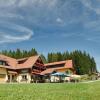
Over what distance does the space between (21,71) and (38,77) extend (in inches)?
236

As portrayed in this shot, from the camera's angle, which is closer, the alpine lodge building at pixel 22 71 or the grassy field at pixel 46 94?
the grassy field at pixel 46 94

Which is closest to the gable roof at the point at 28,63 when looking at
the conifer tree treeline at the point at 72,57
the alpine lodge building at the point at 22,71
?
the alpine lodge building at the point at 22,71

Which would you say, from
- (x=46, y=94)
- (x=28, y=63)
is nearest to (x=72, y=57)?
(x=28, y=63)

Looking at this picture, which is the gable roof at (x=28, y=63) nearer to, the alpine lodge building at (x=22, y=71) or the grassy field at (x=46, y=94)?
the alpine lodge building at (x=22, y=71)

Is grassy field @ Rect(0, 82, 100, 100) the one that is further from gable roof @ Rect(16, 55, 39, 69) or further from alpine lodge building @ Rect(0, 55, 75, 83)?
gable roof @ Rect(16, 55, 39, 69)

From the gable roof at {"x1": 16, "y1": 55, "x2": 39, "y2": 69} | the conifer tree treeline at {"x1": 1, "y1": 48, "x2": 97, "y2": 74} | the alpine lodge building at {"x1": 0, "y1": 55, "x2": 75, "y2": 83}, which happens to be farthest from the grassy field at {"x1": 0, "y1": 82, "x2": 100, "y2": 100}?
the conifer tree treeline at {"x1": 1, "y1": 48, "x2": 97, "y2": 74}

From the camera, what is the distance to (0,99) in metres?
12.8

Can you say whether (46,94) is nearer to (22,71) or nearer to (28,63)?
(22,71)

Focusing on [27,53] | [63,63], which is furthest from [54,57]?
[63,63]

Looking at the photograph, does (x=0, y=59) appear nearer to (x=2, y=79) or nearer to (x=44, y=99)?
(x=2, y=79)

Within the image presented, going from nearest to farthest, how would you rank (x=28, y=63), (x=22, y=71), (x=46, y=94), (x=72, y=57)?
(x=46, y=94) → (x=22, y=71) → (x=28, y=63) → (x=72, y=57)

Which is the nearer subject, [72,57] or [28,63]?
[28,63]

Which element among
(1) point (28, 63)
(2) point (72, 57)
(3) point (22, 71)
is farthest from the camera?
(2) point (72, 57)

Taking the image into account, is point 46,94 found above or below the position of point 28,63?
below
